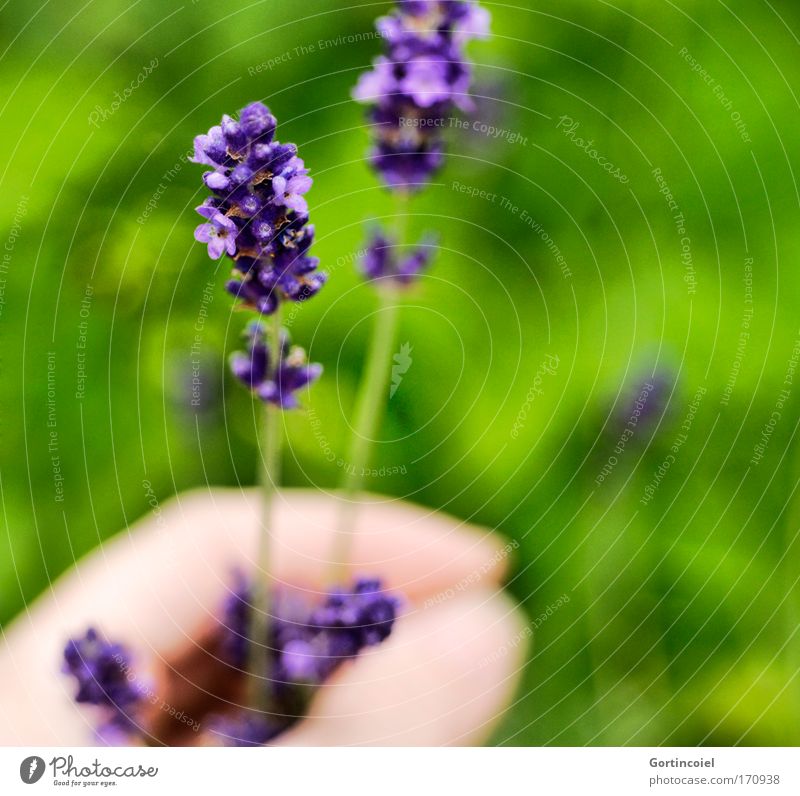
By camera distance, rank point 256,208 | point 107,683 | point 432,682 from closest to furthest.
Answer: point 256,208 → point 107,683 → point 432,682

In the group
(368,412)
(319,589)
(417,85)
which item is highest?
(417,85)

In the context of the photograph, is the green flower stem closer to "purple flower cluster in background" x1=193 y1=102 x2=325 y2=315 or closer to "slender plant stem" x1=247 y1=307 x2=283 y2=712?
"slender plant stem" x1=247 y1=307 x2=283 y2=712

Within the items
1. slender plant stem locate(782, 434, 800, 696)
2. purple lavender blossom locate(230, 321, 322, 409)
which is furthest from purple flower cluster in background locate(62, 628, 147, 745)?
slender plant stem locate(782, 434, 800, 696)

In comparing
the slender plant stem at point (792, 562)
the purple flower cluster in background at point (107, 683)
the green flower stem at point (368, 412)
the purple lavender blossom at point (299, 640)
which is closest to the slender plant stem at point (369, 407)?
the green flower stem at point (368, 412)

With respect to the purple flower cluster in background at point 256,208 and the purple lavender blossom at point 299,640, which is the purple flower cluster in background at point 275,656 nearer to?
the purple lavender blossom at point 299,640

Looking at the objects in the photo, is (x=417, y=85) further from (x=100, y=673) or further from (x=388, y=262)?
(x=100, y=673)

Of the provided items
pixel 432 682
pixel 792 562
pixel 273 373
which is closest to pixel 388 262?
pixel 273 373
